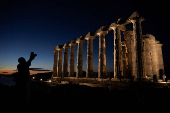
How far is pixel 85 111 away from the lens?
8.47m

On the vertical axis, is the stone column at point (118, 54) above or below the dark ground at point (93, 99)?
above

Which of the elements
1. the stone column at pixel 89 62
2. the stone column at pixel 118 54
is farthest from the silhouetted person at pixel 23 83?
the stone column at pixel 89 62

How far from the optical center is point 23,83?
570 centimetres

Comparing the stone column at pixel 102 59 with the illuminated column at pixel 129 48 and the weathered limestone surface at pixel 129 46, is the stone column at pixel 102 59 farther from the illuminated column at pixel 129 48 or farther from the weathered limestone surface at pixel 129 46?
the weathered limestone surface at pixel 129 46

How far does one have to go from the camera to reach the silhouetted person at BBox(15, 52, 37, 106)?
5.42m

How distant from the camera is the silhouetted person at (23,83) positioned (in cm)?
542

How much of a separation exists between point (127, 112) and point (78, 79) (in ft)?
82.7

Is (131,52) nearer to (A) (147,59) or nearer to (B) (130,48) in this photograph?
(B) (130,48)

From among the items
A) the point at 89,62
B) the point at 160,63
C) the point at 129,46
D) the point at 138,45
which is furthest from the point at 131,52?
the point at 89,62

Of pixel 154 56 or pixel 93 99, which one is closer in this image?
pixel 93 99

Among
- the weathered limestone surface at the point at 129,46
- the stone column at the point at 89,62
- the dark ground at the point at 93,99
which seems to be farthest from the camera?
the stone column at the point at 89,62

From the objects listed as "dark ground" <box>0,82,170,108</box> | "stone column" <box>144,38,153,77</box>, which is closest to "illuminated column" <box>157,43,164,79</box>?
A: "stone column" <box>144,38,153,77</box>

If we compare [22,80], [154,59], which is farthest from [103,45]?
[22,80]

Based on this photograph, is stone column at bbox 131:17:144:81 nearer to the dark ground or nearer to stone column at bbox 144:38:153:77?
the dark ground
